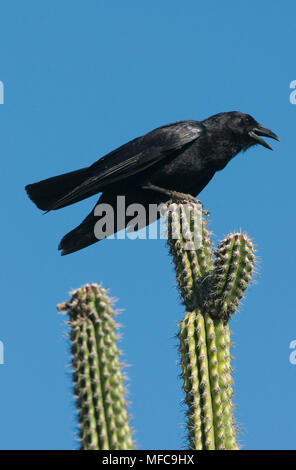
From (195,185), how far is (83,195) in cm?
133

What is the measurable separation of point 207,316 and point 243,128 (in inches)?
162

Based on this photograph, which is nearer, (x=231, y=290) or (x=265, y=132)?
(x=231, y=290)

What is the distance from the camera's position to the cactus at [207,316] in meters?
4.57

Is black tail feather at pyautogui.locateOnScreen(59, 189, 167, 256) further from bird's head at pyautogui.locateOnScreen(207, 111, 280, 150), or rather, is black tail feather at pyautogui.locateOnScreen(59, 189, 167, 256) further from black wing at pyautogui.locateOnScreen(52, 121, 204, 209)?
bird's head at pyautogui.locateOnScreen(207, 111, 280, 150)

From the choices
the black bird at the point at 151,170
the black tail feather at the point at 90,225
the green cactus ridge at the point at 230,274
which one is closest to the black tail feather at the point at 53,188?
the black bird at the point at 151,170

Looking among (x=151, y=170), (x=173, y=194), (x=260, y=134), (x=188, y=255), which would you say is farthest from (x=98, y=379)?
(x=260, y=134)

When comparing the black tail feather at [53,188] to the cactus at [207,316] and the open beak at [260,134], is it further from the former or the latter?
the cactus at [207,316]

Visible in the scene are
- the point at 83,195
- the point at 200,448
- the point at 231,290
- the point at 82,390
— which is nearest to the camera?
the point at 82,390

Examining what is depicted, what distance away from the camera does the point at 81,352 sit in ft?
11.9

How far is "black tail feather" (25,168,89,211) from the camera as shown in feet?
27.4

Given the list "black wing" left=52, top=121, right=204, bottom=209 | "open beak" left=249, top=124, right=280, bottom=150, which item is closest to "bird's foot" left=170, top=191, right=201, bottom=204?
"black wing" left=52, top=121, right=204, bottom=209

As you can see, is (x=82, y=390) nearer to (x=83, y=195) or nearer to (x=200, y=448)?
(x=200, y=448)

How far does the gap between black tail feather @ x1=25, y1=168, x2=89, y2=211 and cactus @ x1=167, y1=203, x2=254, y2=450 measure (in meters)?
3.09

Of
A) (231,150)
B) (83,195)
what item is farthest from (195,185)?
(83,195)
